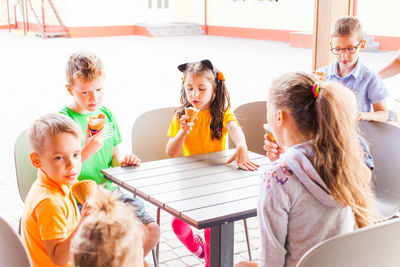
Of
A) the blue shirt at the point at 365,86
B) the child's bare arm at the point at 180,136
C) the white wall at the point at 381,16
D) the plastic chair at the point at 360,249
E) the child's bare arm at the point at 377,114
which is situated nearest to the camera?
the plastic chair at the point at 360,249

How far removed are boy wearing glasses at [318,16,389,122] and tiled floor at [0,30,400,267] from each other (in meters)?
0.44

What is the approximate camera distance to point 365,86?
325cm

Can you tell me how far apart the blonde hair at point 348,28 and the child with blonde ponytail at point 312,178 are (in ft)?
5.30

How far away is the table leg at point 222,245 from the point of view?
2.16m

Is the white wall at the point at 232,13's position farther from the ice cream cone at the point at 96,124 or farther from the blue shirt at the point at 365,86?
the ice cream cone at the point at 96,124

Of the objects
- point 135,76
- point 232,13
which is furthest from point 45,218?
point 232,13

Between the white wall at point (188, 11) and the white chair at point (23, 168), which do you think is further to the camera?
the white wall at point (188, 11)

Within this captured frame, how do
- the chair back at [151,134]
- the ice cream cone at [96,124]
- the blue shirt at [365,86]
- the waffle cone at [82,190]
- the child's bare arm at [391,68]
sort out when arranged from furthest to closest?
the child's bare arm at [391,68] < the blue shirt at [365,86] < the chair back at [151,134] < the ice cream cone at [96,124] < the waffle cone at [82,190]

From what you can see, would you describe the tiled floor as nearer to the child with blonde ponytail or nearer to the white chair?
the white chair

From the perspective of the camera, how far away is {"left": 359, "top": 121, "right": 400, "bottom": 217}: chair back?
284 centimetres

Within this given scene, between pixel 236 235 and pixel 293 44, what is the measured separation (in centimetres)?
1411

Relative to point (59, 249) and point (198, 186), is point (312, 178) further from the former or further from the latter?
point (59, 249)

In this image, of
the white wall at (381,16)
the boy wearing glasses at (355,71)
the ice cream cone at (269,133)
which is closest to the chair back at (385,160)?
the boy wearing glasses at (355,71)

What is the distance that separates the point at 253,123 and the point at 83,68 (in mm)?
1269
